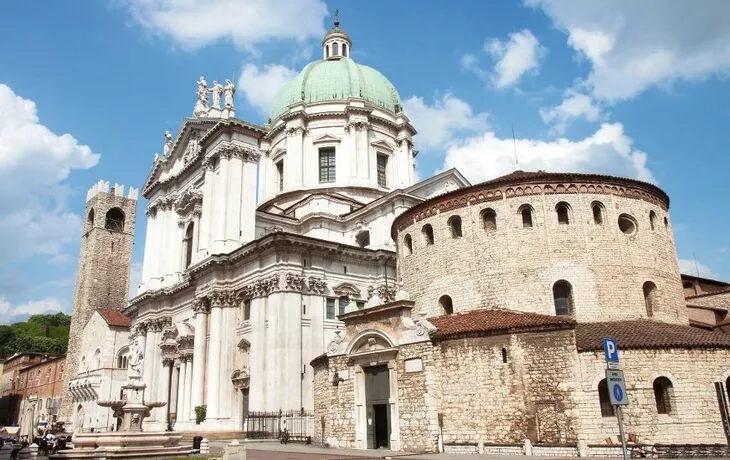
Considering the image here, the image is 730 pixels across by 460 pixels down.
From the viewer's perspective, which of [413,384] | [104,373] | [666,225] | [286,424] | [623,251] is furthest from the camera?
[104,373]

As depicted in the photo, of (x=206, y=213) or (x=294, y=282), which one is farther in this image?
(x=206, y=213)

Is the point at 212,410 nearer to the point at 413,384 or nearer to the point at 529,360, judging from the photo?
the point at 413,384

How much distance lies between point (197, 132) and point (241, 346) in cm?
Result: 1755

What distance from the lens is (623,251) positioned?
81.8 ft

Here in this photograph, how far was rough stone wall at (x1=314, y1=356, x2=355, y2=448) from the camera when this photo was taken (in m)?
24.5

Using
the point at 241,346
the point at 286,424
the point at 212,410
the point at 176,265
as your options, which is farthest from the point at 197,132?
the point at 286,424

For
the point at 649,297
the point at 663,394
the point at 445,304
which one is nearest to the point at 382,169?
the point at 445,304

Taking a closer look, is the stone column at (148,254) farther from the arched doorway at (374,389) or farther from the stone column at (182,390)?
the arched doorway at (374,389)

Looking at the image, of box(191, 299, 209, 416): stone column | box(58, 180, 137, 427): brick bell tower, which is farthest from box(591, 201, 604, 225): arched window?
box(58, 180, 137, 427): brick bell tower

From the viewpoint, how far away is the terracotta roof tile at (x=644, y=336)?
66.1 feet

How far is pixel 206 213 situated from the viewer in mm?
40562

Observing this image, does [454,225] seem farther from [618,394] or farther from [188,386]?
[188,386]

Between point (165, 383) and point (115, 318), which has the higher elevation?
point (115, 318)

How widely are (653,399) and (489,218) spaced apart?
32.6 ft
